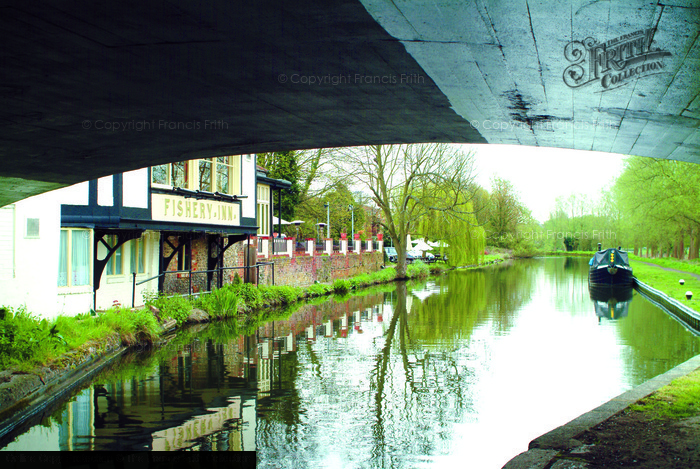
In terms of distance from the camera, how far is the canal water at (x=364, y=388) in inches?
260

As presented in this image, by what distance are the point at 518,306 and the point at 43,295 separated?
16.1m

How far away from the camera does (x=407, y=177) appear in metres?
31.8

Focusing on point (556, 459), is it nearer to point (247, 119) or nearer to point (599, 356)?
point (247, 119)

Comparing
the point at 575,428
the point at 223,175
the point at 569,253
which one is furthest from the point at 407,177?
the point at 569,253

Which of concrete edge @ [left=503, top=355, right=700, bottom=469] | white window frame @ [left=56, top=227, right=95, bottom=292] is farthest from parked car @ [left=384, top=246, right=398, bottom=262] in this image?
concrete edge @ [left=503, top=355, right=700, bottom=469]

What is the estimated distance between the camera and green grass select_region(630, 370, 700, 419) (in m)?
5.91

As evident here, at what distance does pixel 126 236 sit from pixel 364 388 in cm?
810

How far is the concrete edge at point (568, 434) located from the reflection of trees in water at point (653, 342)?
2.70 metres

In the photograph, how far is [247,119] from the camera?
5.23 metres

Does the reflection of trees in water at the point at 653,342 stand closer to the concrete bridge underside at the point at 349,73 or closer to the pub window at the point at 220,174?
the concrete bridge underside at the point at 349,73

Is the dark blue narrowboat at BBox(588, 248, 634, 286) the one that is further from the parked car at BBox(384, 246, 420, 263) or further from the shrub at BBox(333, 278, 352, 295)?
the parked car at BBox(384, 246, 420, 263)

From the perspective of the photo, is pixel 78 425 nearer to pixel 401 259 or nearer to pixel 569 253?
pixel 401 259

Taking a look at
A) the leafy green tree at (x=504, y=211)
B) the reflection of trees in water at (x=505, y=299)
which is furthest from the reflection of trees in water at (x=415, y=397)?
the leafy green tree at (x=504, y=211)

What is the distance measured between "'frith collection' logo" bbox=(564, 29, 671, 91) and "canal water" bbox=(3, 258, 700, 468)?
4.21m
